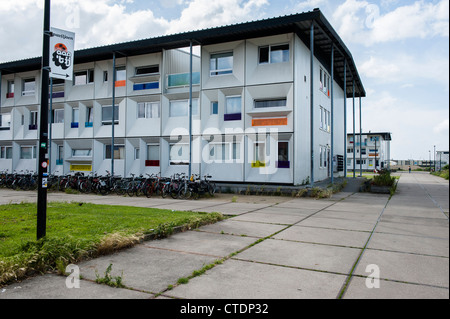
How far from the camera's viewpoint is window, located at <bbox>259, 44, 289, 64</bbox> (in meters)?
18.6

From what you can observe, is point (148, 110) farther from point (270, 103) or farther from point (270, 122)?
point (270, 122)

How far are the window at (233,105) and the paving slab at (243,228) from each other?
1143 cm

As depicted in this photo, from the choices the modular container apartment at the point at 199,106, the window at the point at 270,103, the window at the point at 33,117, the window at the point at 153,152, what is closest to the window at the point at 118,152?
the modular container apartment at the point at 199,106

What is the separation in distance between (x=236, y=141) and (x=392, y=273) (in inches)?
589

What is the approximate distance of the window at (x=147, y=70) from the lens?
2217 cm

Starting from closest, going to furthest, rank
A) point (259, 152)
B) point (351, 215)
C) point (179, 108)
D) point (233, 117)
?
point (351, 215)
point (259, 152)
point (233, 117)
point (179, 108)

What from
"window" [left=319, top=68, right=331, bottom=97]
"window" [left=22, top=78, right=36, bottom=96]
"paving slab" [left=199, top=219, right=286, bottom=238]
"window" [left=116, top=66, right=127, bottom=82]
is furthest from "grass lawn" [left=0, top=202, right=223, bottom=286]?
"window" [left=22, top=78, right=36, bottom=96]

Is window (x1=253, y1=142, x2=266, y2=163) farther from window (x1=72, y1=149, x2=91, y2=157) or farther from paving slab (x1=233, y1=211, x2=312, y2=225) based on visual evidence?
window (x1=72, y1=149, x2=91, y2=157)

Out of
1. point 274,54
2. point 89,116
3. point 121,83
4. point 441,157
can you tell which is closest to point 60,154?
point 89,116

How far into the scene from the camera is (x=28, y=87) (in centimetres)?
2689

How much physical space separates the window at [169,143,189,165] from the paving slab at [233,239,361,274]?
14822 millimetres

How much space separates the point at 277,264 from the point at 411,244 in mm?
3080

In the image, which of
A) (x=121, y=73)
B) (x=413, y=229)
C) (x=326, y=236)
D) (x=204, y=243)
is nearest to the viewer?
(x=204, y=243)
